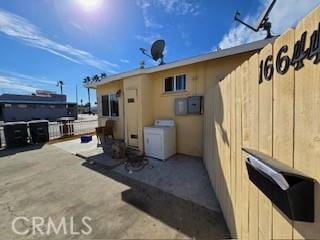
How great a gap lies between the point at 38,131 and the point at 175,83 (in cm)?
729

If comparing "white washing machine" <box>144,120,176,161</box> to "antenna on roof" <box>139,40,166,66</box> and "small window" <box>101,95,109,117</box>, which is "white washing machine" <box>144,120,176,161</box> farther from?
"small window" <box>101,95,109,117</box>

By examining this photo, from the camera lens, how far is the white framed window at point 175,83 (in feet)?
16.9

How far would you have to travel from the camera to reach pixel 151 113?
572 cm

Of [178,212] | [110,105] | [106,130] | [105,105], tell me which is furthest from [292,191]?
[105,105]

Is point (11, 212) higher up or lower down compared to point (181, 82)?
lower down

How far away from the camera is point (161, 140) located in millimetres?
4766

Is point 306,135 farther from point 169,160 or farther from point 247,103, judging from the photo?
point 169,160

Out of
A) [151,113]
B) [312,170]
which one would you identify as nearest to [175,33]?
[151,113]

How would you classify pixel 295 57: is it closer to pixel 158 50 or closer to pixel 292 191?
pixel 292 191

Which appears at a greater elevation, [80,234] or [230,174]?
[230,174]

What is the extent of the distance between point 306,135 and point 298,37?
507mm

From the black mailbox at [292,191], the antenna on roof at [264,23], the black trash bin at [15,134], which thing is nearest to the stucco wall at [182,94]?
the antenna on roof at [264,23]

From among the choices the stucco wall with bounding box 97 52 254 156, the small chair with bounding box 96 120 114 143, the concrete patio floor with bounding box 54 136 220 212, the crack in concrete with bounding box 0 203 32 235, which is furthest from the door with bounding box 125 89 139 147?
the crack in concrete with bounding box 0 203 32 235

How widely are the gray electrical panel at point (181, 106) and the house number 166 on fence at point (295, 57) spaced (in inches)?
154
